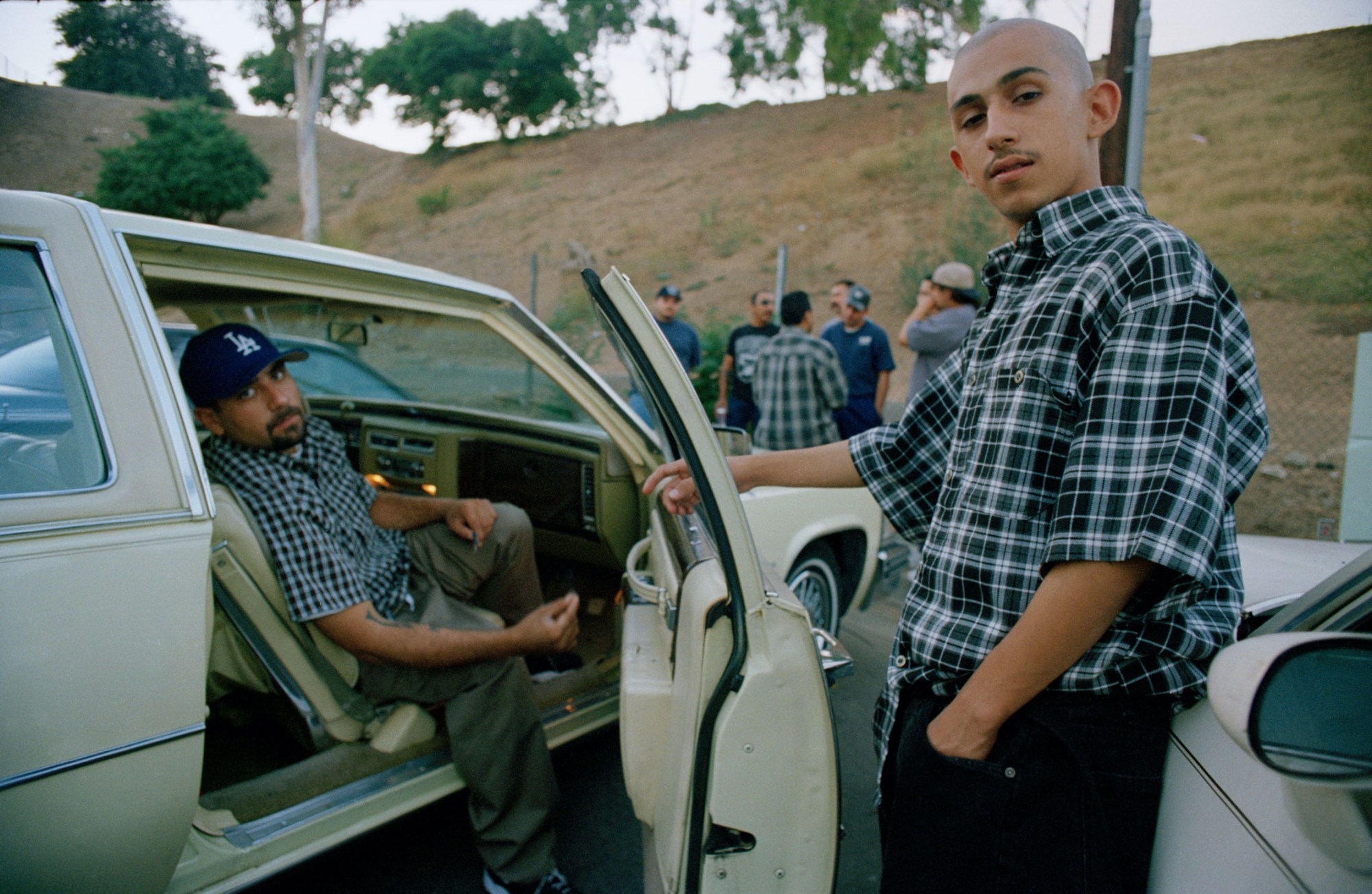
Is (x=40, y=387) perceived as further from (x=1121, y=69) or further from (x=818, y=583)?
(x=1121, y=69)

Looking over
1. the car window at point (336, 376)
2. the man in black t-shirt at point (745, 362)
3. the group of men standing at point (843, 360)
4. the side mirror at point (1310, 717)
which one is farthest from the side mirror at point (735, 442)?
the man in black t-shirt at point (745, 362)

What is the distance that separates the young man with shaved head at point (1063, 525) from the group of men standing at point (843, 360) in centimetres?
380

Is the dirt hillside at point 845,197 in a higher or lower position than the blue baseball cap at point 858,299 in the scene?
higher

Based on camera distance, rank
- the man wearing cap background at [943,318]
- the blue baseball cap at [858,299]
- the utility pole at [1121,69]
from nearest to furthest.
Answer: the utility pole at [1121,69] < the man wearing cap background at [943,318] < the blue baseball cap at [858,299]

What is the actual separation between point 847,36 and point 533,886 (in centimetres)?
2199

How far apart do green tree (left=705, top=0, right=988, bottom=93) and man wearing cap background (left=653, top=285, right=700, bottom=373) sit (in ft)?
20.3

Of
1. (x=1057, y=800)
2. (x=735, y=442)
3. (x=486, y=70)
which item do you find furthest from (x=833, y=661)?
(x=486, y=70)

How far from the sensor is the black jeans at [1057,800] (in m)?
1.09

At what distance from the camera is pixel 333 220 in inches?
1204

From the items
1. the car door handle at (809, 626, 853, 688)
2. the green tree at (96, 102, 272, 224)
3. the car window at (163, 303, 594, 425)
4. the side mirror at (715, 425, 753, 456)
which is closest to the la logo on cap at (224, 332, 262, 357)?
the car window at (163, 303, 594, 425)

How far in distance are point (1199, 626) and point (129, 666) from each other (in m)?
1.76

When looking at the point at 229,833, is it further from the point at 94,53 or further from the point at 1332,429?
the point at 1332,429

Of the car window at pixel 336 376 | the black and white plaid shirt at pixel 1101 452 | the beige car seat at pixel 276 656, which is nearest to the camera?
the black and white plaid shirt at pixel 1101 452

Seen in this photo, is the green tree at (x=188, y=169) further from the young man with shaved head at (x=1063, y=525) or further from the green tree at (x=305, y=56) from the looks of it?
the young man with shaved head at (x=1063, y=525)
